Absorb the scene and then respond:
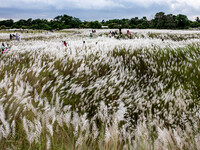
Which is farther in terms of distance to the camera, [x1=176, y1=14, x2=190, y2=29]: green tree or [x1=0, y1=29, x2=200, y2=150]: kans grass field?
[x1=176, y1=14, x2=190, y2=29]: green tree

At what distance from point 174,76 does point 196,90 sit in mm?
702

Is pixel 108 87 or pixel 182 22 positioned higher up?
pixel 182 22

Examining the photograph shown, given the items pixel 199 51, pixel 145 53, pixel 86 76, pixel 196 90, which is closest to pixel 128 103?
pixel 86 76

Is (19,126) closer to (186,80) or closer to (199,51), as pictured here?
(186,80)

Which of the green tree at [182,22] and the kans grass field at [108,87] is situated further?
the green tree at [182,22]

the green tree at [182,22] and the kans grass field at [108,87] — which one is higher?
the green tree at [182,22]

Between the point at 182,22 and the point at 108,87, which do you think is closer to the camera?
the point at 108,87

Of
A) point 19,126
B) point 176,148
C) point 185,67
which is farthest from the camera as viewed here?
point 185,67

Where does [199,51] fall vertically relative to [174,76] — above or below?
above

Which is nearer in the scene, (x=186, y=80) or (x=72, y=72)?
(x=72, y=72)

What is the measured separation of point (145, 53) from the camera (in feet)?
18.6

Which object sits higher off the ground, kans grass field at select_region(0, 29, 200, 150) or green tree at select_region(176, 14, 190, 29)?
green tree at select_region(176, 14, 190, 29)

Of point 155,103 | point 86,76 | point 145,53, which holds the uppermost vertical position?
point 145,53

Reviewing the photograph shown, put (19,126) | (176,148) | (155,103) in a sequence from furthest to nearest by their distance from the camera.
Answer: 1. (155,103)
2. (19,126)
3. (176,148)
